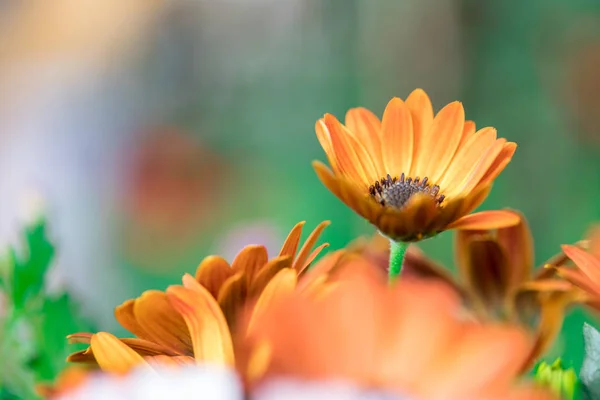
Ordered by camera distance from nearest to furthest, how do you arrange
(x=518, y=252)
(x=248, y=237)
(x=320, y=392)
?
(x=320, y=392)
(x=518, y=252)
(x=248, y=237)

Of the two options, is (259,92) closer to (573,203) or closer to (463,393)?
(573,203)

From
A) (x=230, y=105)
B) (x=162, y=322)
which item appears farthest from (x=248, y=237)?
(x=162, y=322)

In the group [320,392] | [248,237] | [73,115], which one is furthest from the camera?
[73,115]

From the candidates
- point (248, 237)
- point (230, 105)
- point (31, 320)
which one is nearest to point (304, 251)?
point (31, 320)

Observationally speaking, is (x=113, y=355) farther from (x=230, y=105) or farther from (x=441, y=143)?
(x=230, y=105)

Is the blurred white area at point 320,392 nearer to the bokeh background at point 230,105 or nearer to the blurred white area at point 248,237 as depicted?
the blurred white area at point 248,237

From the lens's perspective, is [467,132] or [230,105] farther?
[230,105]

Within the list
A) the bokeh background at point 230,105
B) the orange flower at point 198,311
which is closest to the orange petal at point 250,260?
the orange flower at point 198,311

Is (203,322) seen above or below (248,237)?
above

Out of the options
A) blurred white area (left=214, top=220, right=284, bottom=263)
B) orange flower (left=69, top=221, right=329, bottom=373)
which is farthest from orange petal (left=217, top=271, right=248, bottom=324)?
blurred white area (left=214, top=220, right=284, bottom=263)
